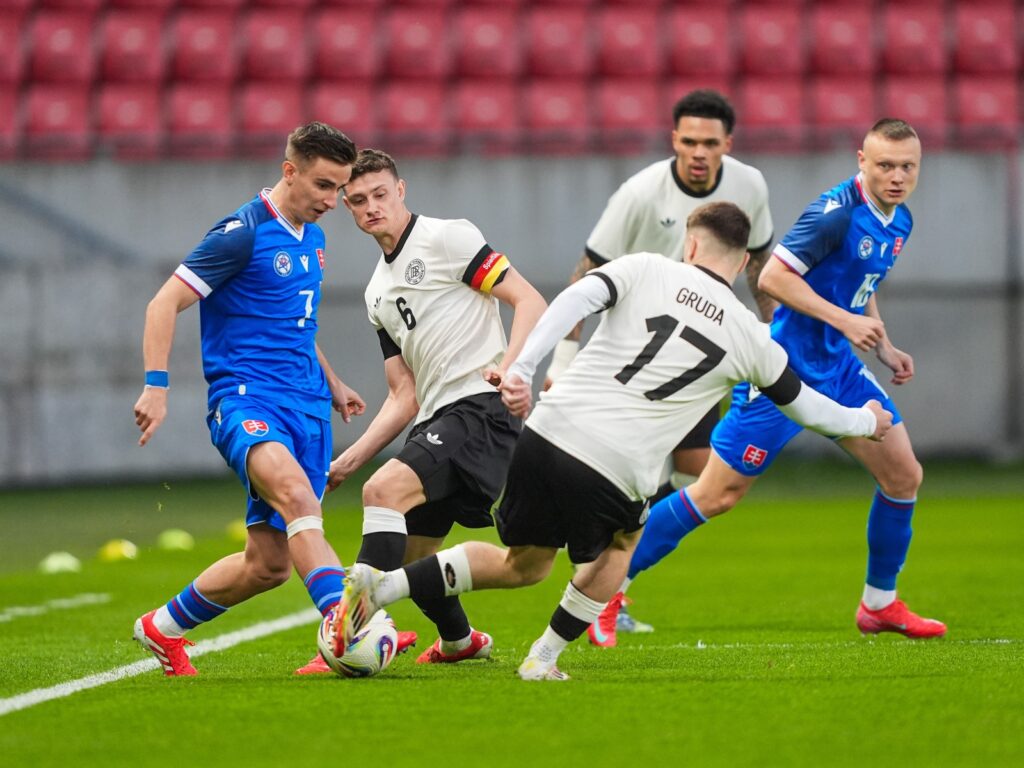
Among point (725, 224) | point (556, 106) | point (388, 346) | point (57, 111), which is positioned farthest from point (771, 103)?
point (725, 224)

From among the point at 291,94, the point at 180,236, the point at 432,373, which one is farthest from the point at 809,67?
the point at 432,373

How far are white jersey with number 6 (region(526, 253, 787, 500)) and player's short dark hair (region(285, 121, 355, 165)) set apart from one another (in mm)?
1034

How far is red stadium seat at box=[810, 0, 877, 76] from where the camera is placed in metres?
15.8

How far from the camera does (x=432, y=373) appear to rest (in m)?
5.54

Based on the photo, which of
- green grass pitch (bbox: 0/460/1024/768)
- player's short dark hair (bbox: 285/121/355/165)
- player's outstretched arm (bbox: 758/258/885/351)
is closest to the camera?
green grass pitch (bbox: 0/460/1024/768)

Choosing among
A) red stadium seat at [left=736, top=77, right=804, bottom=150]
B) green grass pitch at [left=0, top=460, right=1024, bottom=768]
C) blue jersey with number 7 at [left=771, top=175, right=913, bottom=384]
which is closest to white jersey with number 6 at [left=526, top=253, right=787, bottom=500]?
green grass pitch at [left=0, top=460, right=1024, bottom=768]

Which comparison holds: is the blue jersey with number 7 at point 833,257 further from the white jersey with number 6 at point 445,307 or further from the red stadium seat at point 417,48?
the red stadium seat at point 417,48

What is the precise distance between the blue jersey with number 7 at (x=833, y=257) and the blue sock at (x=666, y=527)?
72cm

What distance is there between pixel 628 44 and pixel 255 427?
37.2 feet

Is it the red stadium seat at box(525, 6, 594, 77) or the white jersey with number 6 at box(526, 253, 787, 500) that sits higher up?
the red stadium seat at box(525, 6, 594, 77)

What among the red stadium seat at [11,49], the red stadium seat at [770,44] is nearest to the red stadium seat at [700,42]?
the red stadium seat at [770,44]

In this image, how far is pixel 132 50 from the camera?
51.9ft

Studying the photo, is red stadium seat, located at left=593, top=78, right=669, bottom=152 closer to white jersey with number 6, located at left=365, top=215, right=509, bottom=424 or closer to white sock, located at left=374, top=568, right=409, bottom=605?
white jersey with number 6, located at left=365, top=215, right=509, bottom=424

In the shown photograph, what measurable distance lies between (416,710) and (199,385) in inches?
377
